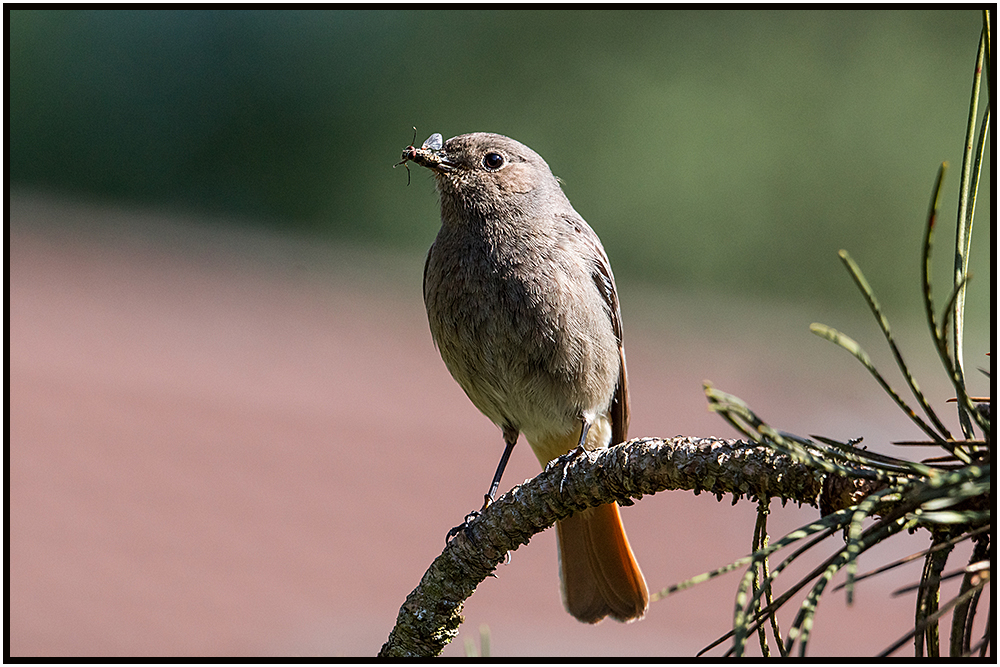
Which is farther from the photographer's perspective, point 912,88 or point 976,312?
point 912,88

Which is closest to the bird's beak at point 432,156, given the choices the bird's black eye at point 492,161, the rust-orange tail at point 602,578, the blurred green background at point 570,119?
the bird's black eye at point 492,161

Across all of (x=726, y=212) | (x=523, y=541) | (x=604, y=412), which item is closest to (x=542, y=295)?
(x=604, y=412)

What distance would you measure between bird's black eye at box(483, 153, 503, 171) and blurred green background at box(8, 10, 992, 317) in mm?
12188

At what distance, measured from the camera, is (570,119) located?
16562 mm

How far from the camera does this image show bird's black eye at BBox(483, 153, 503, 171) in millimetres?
3797

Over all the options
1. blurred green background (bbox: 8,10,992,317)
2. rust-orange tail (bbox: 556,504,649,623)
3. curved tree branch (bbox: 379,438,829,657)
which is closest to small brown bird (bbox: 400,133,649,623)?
rust-orange tail (bbox: 556,504,649,623)

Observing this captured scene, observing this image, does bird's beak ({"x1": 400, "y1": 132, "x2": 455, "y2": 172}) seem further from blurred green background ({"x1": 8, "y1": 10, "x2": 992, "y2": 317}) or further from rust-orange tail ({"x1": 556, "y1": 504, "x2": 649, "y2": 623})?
blurred green background ({"x1": 8, "y1": 10, "x2": 992, "y2": 317})

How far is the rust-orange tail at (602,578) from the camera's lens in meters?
3.57

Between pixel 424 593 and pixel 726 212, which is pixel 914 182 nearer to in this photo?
pixel 726 212

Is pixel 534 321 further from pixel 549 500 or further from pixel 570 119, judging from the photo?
pixel 570 119

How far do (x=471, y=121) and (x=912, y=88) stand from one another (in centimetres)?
725

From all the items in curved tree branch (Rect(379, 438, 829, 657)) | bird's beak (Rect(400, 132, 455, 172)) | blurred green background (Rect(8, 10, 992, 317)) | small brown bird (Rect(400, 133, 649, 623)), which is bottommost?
curved tree branch (Rect(379, 438, 829, 657))

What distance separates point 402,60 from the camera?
18359 millimetres

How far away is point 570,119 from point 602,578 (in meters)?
13.8
